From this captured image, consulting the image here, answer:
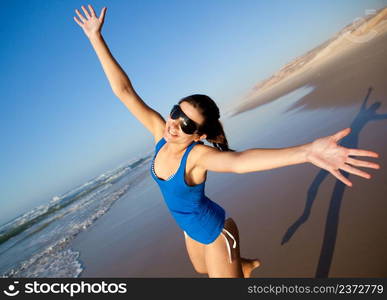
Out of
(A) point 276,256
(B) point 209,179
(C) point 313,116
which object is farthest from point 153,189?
(A) point 276,256

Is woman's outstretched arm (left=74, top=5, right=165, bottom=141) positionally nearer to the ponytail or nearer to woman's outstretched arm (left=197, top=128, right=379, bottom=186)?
the ponytail

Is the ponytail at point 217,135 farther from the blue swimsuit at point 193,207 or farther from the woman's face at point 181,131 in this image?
the blue swimsuit at point 193,207

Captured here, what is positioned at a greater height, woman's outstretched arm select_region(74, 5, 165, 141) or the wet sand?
woman's outstretched arm select_region(74, 5, 165, 141)

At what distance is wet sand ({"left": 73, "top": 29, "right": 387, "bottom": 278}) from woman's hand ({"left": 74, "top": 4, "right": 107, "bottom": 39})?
347 centimetres

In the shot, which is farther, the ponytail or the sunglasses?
the ponytail

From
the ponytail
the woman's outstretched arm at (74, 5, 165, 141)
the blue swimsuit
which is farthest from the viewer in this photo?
the woman's outstretched arm at (74, 5, 165, 141)

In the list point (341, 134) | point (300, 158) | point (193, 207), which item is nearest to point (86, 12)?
point (193, 207)

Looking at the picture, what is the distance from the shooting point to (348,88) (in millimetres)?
8688

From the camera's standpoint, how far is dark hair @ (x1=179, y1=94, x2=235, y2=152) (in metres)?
2.56

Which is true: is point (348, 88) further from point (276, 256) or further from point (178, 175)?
point (178, 175)

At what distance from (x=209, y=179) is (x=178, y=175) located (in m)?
6.07

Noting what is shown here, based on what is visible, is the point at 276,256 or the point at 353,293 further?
the point at 276,256

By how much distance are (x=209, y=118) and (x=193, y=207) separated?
82 cm

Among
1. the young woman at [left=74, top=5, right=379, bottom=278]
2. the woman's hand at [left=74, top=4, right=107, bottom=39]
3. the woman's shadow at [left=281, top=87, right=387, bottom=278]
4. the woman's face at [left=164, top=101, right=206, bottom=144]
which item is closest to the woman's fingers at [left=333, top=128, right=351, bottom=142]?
the young woman at [left=74, top=5, right=379, bottom=278]
